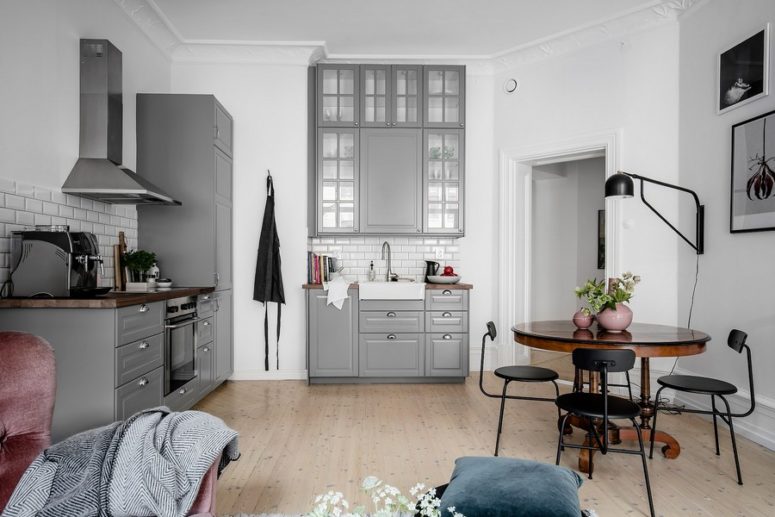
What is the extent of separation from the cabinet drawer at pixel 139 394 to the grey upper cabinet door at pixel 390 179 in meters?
2.46

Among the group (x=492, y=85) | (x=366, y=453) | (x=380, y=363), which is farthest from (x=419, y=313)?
(x=492, y=85)

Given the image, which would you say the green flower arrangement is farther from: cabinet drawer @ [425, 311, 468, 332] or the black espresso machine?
the black espresso machine

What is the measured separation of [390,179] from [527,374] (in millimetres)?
2594

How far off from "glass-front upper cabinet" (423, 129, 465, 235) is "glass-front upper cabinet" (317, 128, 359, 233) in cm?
73

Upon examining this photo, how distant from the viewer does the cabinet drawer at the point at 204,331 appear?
3986 millimetres

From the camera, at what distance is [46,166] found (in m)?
3.05

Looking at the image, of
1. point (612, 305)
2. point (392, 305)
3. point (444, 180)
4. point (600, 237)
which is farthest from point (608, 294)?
point (600, 237)

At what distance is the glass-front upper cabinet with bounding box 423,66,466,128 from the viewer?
5.08 m

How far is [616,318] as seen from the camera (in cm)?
299

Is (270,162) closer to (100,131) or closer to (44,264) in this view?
(100,131)

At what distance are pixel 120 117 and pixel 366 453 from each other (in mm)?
2891

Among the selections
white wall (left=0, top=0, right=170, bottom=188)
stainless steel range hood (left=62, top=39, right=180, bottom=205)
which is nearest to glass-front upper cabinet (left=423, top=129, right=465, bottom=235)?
stainless steel range hood (left=62, top=39, right=180, bottom=205)

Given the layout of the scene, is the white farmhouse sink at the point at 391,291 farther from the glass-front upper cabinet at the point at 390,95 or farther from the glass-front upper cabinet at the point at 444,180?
the glass-front upper cabinet at the point at 390,95

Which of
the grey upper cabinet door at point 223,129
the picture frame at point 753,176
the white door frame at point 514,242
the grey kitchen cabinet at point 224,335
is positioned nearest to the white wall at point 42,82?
the grey upper cabinet door at point 223,129
